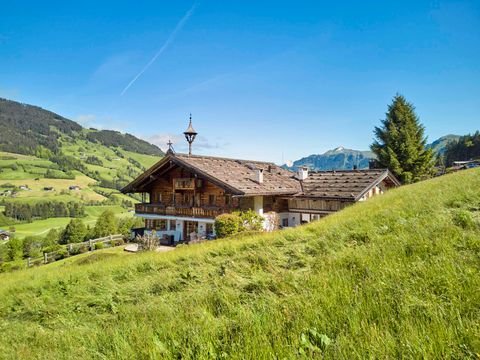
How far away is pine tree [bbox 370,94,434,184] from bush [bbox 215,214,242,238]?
23.5 m

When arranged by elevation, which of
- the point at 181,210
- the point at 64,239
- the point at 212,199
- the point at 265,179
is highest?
the point at 265,179

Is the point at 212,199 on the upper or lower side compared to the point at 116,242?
upper

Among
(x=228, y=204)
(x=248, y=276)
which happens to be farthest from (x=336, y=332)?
(x=228, y=204)

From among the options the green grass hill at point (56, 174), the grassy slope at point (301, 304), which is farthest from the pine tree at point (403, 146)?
the green grass hill at point (56, 174)

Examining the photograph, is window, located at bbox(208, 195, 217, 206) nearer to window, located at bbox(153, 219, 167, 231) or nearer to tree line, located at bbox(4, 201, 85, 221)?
window, located at bbox(153, 219, 167, 231)

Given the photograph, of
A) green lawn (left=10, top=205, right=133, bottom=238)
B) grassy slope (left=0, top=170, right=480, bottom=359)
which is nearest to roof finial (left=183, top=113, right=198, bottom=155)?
grassy slope (left=0, top=170, right=480, bottom=359)

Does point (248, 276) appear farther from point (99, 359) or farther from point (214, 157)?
point (214, 157)

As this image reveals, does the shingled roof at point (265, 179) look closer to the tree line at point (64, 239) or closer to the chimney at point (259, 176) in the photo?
the chimney at point (259, 176)

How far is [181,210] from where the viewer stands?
82.6ft

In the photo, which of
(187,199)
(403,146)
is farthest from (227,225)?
(403,146)

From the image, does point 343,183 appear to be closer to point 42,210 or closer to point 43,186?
point 42,210

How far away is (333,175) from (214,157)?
420 inches

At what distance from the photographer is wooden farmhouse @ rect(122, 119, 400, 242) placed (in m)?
23.1

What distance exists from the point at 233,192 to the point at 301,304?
17661 millimetres
